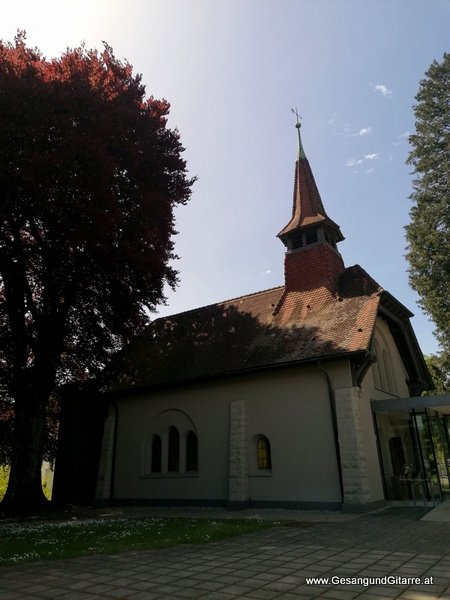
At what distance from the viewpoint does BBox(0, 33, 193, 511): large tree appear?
14.4 meters

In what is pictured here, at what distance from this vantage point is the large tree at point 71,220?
14.4 m

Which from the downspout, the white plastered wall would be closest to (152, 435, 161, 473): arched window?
the white plastered wall

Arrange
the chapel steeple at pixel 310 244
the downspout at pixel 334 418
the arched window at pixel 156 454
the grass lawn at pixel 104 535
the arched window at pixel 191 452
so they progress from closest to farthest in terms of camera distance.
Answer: the grass lawn at pixel 104 535 → the downspout at pixel 334 418 → the arched window at pixel 191 452 → the arched window at pixel 156 454 → the chapel steeple at pixel 310 244

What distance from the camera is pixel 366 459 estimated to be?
13977 millimetres

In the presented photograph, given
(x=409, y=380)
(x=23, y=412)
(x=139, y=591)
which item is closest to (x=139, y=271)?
(x=23, y=412)

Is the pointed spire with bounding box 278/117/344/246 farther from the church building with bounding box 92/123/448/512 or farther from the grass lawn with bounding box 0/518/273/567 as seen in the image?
the grass lawn with bounding box 0/518/273/567

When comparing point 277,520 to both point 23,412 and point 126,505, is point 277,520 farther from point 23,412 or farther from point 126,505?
point 23,412

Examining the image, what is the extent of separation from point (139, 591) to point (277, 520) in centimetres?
772

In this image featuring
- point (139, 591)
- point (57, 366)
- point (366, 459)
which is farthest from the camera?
point (57, 366)

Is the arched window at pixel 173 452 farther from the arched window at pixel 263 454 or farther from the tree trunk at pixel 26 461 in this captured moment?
the tree trunk at pixel 26 461

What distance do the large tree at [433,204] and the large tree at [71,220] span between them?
1406cm

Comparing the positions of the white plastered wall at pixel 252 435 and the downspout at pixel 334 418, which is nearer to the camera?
the downspout at pixel 334 418

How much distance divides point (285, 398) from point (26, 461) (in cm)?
1027

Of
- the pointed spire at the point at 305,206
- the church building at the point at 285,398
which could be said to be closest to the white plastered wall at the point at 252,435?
the church building at the point at 285,398
